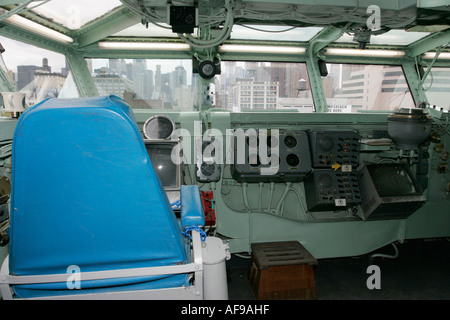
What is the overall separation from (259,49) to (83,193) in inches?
145

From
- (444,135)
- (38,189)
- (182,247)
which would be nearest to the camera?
(38,189)

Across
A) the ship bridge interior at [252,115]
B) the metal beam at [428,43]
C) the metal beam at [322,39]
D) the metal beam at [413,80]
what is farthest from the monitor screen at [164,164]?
the metal beam at [413,80]

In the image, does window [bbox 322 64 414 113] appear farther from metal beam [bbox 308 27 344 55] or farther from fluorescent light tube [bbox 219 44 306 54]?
fluorescent light tube [bbox 219 44 306 54]

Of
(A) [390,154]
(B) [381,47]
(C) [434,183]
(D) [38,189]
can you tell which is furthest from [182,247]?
(B) [381,47]

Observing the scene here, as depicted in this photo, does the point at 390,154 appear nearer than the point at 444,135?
Yes

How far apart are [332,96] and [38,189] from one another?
4300 millimetres

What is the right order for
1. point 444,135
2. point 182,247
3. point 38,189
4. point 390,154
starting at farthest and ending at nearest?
point 444,135 < point 390,154 < point 182,247 < point 38,189

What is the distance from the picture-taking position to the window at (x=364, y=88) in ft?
14.7

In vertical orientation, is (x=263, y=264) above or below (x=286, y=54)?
below

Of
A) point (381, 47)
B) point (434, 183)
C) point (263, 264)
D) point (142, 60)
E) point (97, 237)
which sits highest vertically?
point (381, 47)

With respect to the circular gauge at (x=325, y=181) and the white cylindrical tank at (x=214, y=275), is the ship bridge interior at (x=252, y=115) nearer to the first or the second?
the circular gauge at (x=325, y=181)

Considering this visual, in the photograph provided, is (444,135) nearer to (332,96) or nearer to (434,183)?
(434,183)

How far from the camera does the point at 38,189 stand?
798 mm

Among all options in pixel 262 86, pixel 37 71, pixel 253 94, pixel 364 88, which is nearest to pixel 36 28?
pixel 37 71
